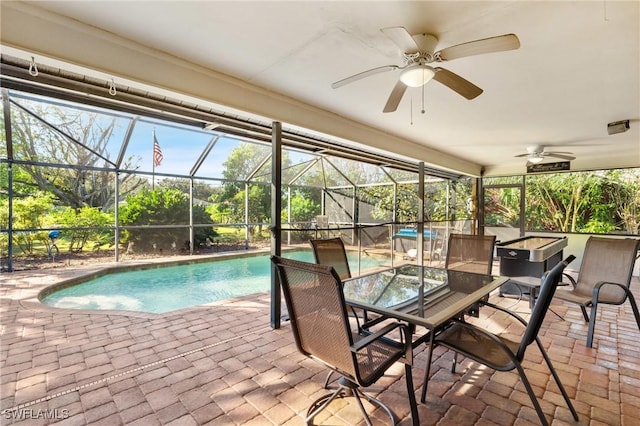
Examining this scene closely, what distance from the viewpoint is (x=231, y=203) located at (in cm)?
971

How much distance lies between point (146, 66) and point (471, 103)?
3494 millimetres

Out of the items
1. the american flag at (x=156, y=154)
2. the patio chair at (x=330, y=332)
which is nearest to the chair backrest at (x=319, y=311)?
the patio chair at (x=330, y=332)

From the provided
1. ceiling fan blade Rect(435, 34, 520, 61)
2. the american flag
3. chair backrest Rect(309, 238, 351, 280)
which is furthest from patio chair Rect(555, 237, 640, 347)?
the american flag

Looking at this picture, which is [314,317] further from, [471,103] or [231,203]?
[231,203]

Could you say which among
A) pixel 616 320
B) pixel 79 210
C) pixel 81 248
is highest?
pixel 79 210

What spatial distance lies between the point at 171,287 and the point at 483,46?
6914 millimetres

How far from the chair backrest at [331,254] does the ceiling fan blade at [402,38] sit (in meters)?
1.95

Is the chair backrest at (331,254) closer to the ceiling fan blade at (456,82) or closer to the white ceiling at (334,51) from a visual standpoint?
the white ceiling at (334,51)

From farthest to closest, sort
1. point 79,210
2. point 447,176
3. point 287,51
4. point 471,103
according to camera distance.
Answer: point 447,176
point 79,210
point 471,103
point 287,51

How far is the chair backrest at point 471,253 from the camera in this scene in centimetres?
346

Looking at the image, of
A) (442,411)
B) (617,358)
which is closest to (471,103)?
(617,358)

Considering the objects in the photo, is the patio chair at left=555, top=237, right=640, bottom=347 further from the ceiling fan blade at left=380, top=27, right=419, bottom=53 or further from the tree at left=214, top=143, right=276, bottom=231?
the tree at left=214, top=143, right=276, bottom=231

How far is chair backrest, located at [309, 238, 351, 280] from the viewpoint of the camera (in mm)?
3188

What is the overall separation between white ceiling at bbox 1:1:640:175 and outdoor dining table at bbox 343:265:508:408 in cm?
195
